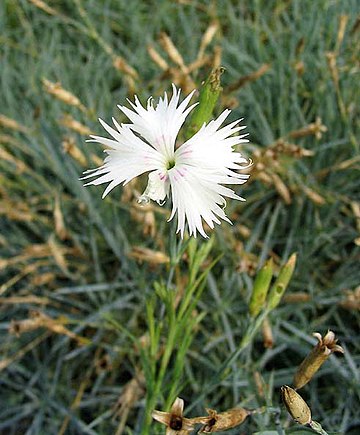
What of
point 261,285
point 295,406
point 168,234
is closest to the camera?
point 295,406

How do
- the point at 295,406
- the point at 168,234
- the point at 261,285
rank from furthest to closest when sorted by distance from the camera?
the point at 168,234, the point at 261,285, the point at 295,406

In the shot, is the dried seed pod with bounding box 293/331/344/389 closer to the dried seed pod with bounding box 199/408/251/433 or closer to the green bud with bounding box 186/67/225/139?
the dried seed pod with bounding box 199/408/251/433

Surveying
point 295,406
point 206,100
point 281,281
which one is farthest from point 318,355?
point 206,100

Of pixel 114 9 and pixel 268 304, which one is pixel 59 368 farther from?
pixel 114 9

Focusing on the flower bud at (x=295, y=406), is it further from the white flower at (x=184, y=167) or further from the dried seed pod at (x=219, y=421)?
the white flower at (x=184, y=167)

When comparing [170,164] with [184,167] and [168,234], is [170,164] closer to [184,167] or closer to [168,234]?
[184,167]

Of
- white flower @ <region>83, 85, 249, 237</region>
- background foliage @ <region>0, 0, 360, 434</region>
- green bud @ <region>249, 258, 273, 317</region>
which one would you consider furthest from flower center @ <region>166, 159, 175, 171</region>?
background foliage @ <region>0, 0, 360, 434</region>

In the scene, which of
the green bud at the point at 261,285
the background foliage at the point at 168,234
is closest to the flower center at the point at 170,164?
the green bud at the point at 261,285
